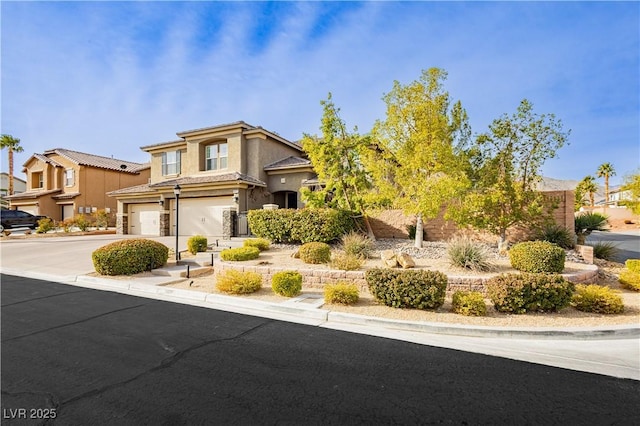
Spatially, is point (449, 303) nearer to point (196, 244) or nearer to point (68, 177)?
point (196, 244)

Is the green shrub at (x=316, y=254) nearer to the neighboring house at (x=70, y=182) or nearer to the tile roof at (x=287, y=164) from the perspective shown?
the tile roof at (x=287, y=164)

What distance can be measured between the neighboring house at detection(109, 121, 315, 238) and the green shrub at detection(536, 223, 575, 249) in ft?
41.1

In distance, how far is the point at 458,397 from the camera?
3.44 meters

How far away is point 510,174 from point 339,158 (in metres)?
6.94

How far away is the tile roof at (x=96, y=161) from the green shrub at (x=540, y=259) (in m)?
35.1

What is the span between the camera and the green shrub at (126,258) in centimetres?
1020

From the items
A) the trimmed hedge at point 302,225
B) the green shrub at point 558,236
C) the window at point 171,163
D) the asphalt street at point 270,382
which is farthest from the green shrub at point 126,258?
the green shrub at point 558,236

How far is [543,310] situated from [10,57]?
14879 mm

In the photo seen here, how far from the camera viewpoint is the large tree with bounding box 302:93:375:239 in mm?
14344

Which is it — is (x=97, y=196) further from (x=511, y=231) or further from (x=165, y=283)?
(x=511, y=231)

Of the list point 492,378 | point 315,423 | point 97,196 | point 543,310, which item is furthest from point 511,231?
point 97,196

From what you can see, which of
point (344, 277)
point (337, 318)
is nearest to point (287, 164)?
point (344, 277)

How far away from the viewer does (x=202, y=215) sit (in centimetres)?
2070

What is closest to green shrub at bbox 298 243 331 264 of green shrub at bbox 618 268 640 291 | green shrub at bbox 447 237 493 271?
green shrub at bbox 447 237 493 271
